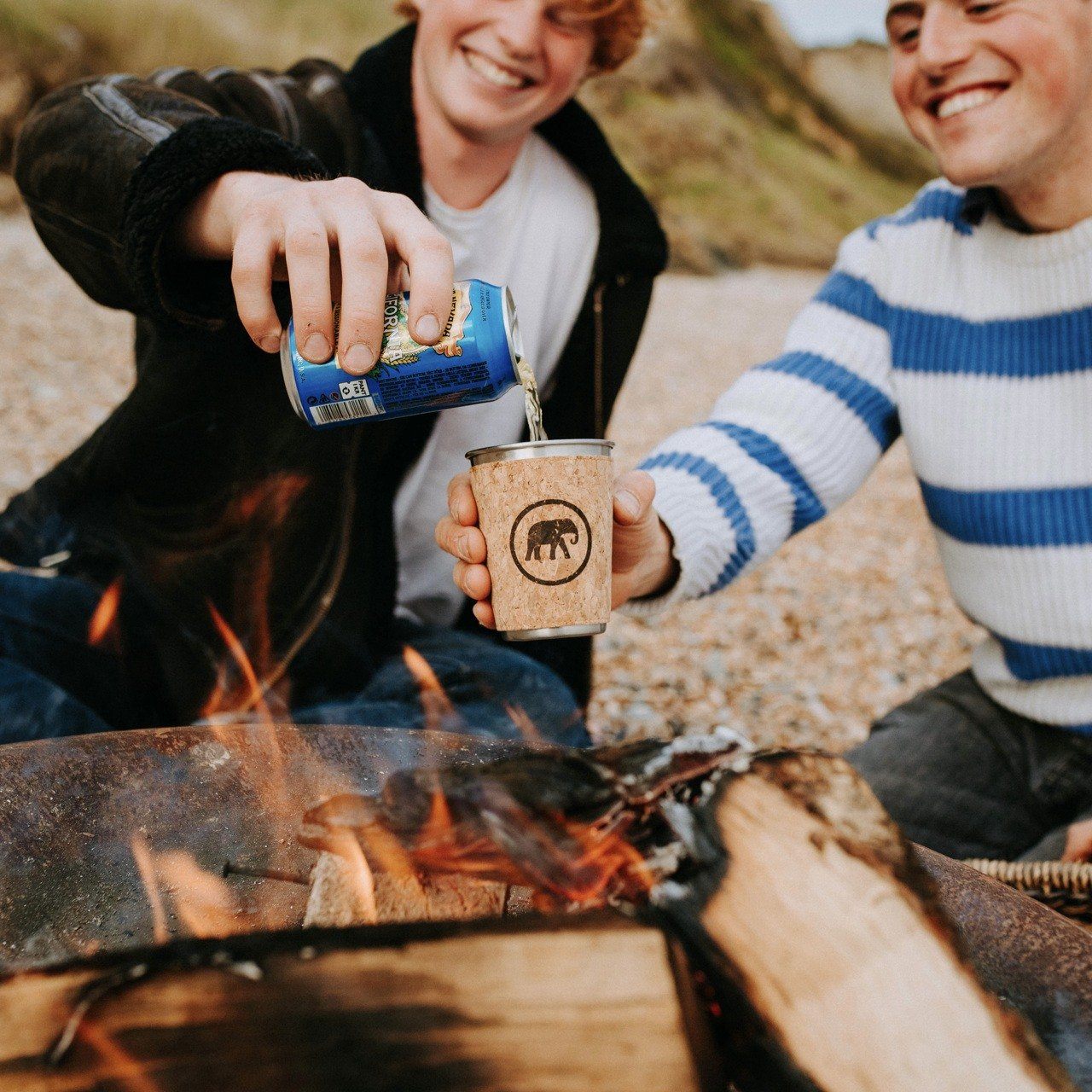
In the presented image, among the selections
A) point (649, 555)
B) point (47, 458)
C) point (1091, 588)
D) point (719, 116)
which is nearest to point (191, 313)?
point (649, 555)

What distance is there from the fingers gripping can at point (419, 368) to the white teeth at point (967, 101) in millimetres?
1149

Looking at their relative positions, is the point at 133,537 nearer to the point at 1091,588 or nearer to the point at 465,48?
the point at 465,48

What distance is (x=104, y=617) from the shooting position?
2.13 m

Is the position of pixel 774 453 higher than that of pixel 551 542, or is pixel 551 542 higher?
pixel 774 453

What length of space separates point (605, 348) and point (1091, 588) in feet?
4.14

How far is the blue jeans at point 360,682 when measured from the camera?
2.02 m

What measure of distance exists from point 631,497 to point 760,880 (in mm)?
636

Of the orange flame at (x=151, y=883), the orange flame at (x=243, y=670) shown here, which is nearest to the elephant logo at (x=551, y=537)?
the orange flame at (x=151, y=883)

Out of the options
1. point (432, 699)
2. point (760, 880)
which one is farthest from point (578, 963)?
point (432, 699)

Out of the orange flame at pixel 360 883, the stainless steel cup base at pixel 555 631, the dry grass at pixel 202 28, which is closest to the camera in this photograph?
the orange flame at pixel 360 883

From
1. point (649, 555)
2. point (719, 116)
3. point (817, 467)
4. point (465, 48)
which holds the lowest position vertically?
point (649, 555)

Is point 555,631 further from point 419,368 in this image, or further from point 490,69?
point 490,69

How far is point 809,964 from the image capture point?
818 mm

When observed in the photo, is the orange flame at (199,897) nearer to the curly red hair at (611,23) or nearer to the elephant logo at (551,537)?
the elephant logo at (551,537)
